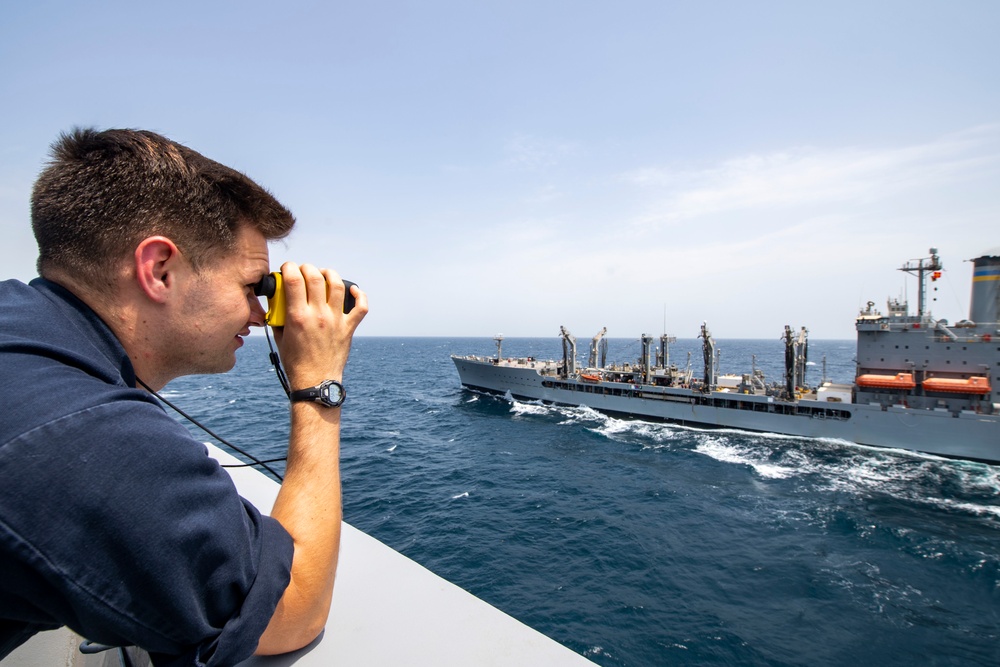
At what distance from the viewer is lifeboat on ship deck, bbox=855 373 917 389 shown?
26.0 meters

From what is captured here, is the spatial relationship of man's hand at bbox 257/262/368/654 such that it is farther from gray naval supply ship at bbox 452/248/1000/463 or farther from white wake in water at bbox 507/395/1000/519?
gray naval supply ship at bbox 452/248/1000/463

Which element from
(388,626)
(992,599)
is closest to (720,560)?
(992,599)

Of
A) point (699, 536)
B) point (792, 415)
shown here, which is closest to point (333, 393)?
point (699, 536)

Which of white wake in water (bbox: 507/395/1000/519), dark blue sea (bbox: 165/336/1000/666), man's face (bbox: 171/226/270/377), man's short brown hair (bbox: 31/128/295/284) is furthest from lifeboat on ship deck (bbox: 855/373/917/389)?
man's short brown hair (bbox: 31/128/295/284)

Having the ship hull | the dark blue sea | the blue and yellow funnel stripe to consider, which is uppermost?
the blue and yellow funnel stripe

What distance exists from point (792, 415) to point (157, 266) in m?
35.1

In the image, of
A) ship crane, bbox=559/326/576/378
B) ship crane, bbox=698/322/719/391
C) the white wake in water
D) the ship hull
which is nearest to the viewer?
the white wake in water

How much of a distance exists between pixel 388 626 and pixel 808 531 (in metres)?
19.6

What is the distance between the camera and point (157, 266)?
1.26 metres

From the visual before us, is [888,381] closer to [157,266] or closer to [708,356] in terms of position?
[708,356]

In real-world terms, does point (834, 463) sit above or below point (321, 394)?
below

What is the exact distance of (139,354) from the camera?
1.29 metres

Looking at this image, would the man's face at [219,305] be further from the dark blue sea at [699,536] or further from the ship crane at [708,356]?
the ship crane at [708,356]

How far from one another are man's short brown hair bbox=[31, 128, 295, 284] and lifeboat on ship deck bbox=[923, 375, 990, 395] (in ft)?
114
